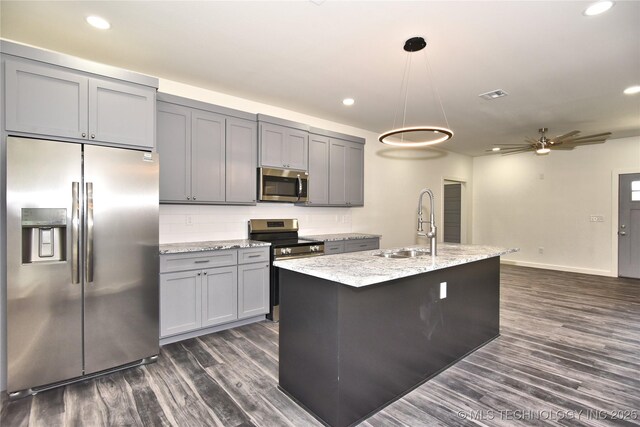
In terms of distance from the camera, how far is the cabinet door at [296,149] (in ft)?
13.6

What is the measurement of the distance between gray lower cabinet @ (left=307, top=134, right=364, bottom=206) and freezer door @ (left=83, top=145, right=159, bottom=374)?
2280 mm

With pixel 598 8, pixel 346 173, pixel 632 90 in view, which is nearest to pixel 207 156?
pixel 346 173

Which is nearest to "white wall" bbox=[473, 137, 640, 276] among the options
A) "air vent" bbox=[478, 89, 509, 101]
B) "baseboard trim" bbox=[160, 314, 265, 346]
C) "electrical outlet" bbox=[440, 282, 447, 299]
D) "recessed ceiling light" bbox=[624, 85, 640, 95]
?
"recessed ceiling light" bbox=[624, 85, 640, 95]

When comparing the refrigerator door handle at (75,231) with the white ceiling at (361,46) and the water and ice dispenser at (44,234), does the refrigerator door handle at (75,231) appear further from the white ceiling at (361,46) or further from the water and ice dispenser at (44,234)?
the white ceiling at (361,46)

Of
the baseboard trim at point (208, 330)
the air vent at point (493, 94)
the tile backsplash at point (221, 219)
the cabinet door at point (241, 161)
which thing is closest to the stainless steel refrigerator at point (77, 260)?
the baseboard trim at point (208, 330)

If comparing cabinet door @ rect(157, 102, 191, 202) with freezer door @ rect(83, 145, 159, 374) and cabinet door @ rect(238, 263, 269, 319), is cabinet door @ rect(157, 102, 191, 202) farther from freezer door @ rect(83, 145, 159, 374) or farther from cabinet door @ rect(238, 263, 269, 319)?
cabinet door @ rect(238, 263, 269, 319)

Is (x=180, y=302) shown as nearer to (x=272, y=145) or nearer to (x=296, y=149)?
(x=272, y=145)

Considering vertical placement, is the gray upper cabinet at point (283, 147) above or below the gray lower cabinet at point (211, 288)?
above

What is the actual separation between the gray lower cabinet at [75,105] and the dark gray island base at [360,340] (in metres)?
1.74

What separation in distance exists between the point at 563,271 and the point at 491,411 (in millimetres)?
6047

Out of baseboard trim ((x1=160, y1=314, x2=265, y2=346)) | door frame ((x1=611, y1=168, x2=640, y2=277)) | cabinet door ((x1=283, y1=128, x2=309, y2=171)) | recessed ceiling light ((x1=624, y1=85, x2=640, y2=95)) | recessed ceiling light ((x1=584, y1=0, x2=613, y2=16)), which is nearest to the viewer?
recessed ceiling light ((x1=584, y1=0, x2=613, y2=16))

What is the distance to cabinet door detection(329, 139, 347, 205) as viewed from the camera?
475 cm

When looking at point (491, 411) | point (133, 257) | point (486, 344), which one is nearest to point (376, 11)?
point (133, 257)

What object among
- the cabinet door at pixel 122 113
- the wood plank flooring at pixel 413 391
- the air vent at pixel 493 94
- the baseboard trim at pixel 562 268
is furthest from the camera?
the baseboard trim at pixel 562 268
